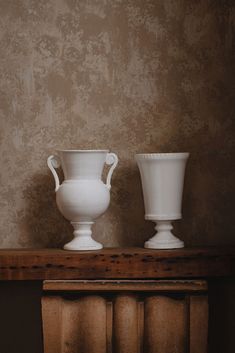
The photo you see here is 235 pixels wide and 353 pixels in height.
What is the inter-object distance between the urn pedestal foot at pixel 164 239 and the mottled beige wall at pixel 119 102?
0.14 m

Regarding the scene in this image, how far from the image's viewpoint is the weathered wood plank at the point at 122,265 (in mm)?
2359

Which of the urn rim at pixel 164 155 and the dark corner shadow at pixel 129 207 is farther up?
the urn rim at pixel 164 155

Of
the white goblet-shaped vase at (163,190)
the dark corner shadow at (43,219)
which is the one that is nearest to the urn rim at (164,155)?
the white goblet-shaped vase at (163,190)

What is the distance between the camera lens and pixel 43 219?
265cm

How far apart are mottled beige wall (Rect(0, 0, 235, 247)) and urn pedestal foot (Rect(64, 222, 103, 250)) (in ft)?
0.56

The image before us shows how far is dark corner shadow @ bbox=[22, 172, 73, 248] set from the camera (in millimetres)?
2646

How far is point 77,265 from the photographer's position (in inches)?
92.7

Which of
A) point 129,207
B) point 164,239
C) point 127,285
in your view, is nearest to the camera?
point 127,285

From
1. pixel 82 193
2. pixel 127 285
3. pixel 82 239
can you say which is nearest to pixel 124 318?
pixel 127 285

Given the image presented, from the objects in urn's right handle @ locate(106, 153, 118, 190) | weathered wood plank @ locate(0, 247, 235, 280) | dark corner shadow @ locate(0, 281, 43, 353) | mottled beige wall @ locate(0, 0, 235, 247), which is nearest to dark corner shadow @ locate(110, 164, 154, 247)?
mottled beige wall @ locate(0, 0, 235, 247)

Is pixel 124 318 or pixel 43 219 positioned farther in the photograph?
pixel 43 219

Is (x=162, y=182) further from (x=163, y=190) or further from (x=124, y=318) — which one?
(x=124, y=318)

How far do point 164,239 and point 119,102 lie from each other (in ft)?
1.92

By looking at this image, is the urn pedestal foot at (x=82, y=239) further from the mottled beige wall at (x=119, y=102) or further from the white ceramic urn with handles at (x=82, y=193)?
the mottled beige wall at (x=119, y=102)
